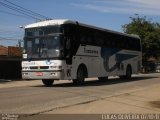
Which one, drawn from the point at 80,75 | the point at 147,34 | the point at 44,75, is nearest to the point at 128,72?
the point at 80,75

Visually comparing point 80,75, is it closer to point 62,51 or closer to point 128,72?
point 62,51

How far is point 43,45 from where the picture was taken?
23.7m

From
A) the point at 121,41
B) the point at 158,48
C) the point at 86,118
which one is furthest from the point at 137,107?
the point at 158,48

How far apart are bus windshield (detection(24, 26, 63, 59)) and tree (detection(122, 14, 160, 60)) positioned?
42.5 metres

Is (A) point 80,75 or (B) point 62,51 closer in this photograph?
(B) point 62,51

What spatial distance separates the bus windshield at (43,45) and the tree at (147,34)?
42458 mm

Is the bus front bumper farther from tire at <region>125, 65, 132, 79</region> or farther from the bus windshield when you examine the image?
tire at <region>125, 65, 132, 79</region>

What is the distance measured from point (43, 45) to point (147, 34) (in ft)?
Result: 145

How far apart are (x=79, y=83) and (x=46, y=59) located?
2795 millimetres

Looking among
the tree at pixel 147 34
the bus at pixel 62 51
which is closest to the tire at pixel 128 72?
the bus at pixel 62 51

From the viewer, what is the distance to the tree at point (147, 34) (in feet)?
215

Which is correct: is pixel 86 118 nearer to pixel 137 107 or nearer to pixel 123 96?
pixel 137 107

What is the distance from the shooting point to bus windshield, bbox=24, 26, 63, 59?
23172 millimetres

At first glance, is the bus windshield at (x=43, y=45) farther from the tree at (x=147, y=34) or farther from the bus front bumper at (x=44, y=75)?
the tree at (x=147, y=34)
